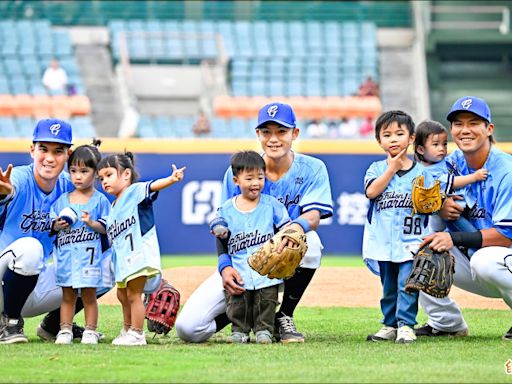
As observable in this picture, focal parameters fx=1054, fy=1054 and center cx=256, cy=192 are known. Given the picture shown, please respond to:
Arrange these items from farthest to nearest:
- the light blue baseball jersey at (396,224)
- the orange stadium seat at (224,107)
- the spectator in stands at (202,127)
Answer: the orange stadium seat at (224,107)
the spectator in stands at (202,127)
the light blue baseball jersey at (396,224)

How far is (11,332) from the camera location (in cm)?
561

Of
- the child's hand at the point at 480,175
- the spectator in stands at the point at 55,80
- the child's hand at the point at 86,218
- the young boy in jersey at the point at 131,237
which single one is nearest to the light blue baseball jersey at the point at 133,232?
the young boy in jersey at the point at 131,237

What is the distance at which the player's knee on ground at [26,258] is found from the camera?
5.49 metres

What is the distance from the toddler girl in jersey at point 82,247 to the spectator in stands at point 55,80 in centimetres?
1339

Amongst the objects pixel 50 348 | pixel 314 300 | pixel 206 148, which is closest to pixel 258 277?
pixel 50 348

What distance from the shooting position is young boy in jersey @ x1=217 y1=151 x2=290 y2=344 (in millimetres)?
5539

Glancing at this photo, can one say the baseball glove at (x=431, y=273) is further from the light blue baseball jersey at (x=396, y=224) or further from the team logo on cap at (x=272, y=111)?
the team logo on cap at (x=272, y=111)

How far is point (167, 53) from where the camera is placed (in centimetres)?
2048

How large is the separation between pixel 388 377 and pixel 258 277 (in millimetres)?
1438

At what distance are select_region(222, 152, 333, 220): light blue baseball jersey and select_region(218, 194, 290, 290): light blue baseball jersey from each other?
0.20m

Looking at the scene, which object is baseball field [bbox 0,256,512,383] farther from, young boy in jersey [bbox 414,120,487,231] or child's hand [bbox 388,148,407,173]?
child's hand [bbox 388,148,407,173]

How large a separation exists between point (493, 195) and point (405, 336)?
0.94 metres

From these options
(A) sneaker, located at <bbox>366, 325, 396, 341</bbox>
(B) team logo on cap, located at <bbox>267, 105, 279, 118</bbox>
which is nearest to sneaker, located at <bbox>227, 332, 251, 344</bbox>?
(A) sneaker, located at <bbox>366, 325, 396, 341</bbox>

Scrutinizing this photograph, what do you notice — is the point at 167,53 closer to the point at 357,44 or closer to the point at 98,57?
the point at 98,57
